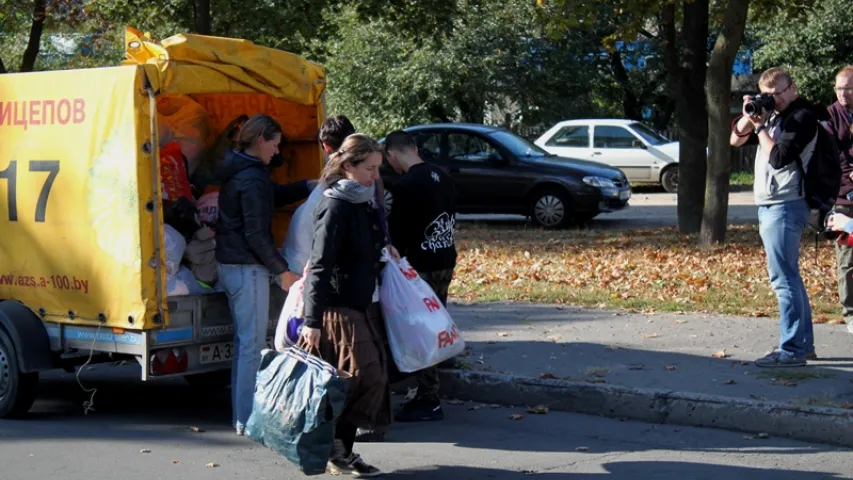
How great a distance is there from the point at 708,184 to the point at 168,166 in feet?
27.9

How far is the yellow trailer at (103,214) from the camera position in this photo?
6.94 meters

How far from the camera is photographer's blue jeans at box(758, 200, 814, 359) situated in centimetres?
791

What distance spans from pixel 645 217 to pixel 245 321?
597 inches

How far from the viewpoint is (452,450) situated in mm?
6883

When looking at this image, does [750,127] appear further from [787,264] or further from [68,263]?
[68,263]

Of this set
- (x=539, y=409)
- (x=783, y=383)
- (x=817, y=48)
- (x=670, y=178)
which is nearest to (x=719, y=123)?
(x=783, y=383)

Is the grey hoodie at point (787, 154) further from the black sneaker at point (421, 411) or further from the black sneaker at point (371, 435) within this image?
the black sneaker at point (371, 435)

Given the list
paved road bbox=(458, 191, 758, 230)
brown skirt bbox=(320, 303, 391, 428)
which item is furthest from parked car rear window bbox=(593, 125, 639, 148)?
brown skirt bbox=(320, 303, 391, 428)

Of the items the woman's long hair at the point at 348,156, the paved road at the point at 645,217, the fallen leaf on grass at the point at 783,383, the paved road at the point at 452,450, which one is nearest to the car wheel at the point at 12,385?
the paved road at the point at 452,450

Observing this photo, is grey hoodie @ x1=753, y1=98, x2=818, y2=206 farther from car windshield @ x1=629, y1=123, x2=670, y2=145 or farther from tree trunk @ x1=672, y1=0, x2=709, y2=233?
car windshield @ x1=629, y1=123, x2=670, y2=145

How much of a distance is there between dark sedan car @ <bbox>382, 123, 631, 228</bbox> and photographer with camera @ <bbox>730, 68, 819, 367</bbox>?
35.5 ft

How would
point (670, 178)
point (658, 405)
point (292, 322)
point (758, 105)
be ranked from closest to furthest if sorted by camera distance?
point (292, 322)
point (658, 405)
point (758, 105)
point (670, 178)

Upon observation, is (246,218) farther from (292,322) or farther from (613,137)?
(613,137)

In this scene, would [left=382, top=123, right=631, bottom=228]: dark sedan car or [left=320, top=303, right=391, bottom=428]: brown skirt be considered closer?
[left=320, top=303, right=391, bottom=428]: brown skirt
